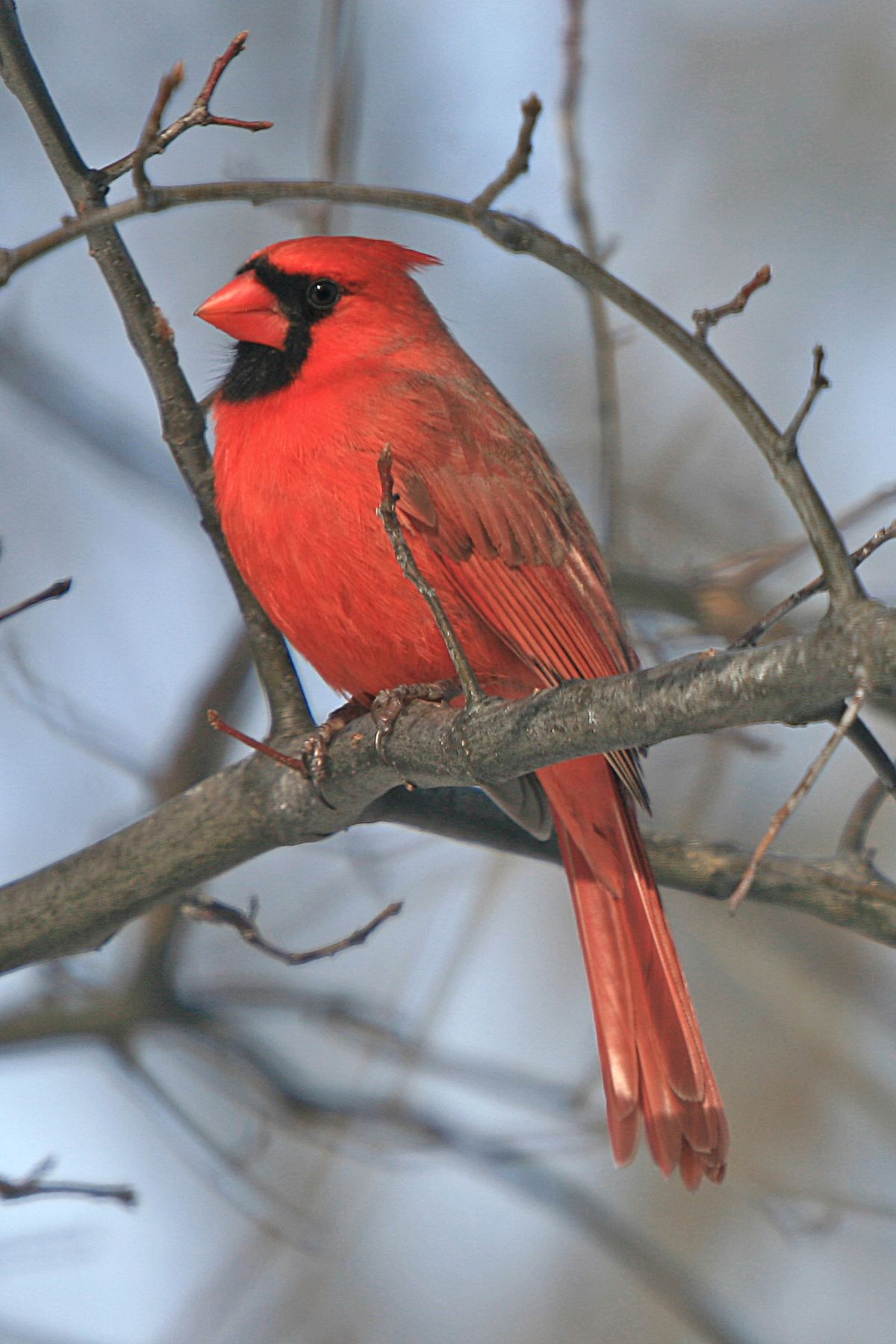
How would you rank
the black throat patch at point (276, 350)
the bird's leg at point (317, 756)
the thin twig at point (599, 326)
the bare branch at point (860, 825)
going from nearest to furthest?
the bird's leg at point (317, 756) < the bare branch at point (860, 825) < the black throat patch at point (276, 350) < the thin twig at point (599, 326)

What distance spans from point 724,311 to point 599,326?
4.59 feet

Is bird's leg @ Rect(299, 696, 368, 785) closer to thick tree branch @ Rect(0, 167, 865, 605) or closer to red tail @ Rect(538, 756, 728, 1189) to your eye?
red tail @ Rect(538, 756, 728, 1189)

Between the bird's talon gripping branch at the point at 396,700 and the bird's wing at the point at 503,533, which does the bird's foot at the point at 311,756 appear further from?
the bird's wing at the point at 503,533

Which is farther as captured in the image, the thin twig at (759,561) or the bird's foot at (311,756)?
the thin twig at (759,561)

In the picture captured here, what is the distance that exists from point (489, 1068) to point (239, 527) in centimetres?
140

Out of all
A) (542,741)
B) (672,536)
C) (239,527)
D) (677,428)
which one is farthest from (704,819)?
(542,741)

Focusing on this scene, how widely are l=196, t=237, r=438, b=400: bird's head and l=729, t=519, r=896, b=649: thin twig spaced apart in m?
1.11

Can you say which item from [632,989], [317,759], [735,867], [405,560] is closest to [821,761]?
[405,560]

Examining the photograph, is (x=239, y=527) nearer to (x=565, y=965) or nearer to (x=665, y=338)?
(x=665, y=338)

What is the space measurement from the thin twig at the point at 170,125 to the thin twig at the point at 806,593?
855 millimetres

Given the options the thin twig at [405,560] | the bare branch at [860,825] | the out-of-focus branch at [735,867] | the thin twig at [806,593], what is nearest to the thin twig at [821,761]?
the thin twig at [806,593]

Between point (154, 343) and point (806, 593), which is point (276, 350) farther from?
point (806, 593)

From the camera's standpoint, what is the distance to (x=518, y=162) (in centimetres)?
165

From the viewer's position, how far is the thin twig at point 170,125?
158cm
